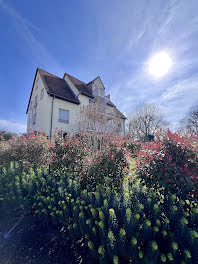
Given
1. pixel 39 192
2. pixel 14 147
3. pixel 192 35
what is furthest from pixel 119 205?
pixel 192 35

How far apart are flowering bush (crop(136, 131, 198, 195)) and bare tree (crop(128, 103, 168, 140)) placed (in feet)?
83.7

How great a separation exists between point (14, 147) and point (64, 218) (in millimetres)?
4441

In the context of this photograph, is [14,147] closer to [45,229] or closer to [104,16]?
[45,229]

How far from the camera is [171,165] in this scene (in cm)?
207

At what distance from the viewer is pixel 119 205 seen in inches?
77.3

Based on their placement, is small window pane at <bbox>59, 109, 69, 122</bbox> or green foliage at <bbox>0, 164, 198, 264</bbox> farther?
small window pane at <bbox>59, 109, 69, 122</bbox>

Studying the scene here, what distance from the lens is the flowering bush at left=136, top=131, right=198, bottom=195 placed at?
1.94 meters

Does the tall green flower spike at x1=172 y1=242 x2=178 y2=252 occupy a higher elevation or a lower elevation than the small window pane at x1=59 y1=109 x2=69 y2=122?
lower

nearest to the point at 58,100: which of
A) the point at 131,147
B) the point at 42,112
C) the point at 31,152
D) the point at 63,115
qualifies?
the point at 63,115

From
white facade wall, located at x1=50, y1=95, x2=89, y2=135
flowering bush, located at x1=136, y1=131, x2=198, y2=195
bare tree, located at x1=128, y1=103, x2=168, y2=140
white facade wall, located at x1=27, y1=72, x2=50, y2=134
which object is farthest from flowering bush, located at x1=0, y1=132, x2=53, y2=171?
bare tree, located at x1=128, y1=103, x2=168, y2=140

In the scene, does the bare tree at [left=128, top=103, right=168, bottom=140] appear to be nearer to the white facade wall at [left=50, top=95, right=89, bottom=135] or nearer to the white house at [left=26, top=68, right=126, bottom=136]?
the white house at [left=26, top=68, right=126, bottom=136]

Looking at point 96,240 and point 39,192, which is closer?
point 96,240

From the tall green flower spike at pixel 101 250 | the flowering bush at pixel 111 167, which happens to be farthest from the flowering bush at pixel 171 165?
the tall green flower spike at pixel 101 250

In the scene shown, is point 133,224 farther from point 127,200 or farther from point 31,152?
point 31,152
